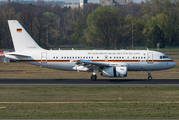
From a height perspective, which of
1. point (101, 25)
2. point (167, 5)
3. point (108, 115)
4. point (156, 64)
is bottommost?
point (108, 115)

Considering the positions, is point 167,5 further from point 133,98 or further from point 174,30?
point 133,98

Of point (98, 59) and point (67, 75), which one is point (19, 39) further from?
point (98, 59)

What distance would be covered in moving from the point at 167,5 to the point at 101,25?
44751mm

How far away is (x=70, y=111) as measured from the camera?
19.7 m

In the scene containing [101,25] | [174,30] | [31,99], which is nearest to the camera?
[31,99]

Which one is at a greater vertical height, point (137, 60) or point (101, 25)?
point (101, 25)

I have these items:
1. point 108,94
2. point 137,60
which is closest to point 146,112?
point 108,94

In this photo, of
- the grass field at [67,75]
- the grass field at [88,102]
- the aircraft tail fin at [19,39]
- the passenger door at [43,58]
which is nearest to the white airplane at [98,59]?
the passenger door at [43,58]

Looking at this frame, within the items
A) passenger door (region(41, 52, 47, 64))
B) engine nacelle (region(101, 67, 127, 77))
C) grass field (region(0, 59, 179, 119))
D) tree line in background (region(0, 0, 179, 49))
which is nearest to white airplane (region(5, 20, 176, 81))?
passenger door (region(41, 52, 47, 64))

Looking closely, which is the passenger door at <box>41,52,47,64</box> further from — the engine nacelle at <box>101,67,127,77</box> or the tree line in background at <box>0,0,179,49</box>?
the tree line in background at <box>0,0,179,49</box>

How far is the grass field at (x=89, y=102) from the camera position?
732 inches

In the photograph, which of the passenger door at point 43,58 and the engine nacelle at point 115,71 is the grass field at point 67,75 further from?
the engine nacelle at point 115,71

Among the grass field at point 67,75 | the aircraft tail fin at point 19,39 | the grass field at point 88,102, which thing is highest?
the aircraft tail fin at point 19,39

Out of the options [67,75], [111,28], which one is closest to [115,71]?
[67,75]
